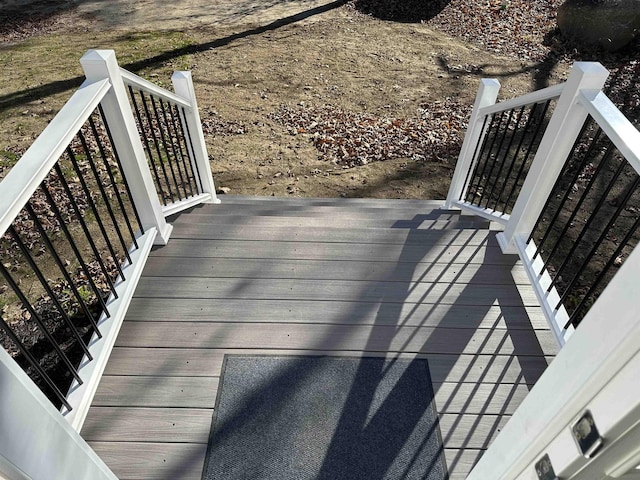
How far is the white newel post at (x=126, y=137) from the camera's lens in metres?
2.16

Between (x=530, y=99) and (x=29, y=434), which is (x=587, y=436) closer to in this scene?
(x=29, y=434)

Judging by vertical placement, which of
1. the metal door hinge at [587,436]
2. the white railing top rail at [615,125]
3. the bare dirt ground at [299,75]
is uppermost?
the metal door hinge at [587,436]

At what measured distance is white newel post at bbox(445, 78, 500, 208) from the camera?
3150 mm

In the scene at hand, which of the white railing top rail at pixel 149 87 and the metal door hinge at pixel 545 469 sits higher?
the metal door hinge at pixel 545 469

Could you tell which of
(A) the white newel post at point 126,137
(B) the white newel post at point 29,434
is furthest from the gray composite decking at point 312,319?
(B) the white newel post at point 29,434

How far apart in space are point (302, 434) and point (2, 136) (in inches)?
230

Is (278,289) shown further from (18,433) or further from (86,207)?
(86,207)

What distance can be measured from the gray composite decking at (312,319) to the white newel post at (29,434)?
822mm

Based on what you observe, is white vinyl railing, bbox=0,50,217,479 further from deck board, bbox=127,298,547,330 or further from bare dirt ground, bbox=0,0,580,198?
bare dirt ground, bbox=0,0,580,198

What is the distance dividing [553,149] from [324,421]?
1941 mm

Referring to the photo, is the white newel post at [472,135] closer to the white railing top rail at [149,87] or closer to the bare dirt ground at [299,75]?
the bare dirt ground at [299,75]

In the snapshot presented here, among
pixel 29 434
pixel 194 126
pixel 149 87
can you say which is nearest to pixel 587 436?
pixel 29 434

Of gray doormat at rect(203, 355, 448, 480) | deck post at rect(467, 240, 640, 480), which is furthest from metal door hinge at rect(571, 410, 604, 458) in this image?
gray doormat at rect(203, 355, 448, 480)

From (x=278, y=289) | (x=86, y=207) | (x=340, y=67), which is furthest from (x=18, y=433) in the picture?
(x=340, y=67)
